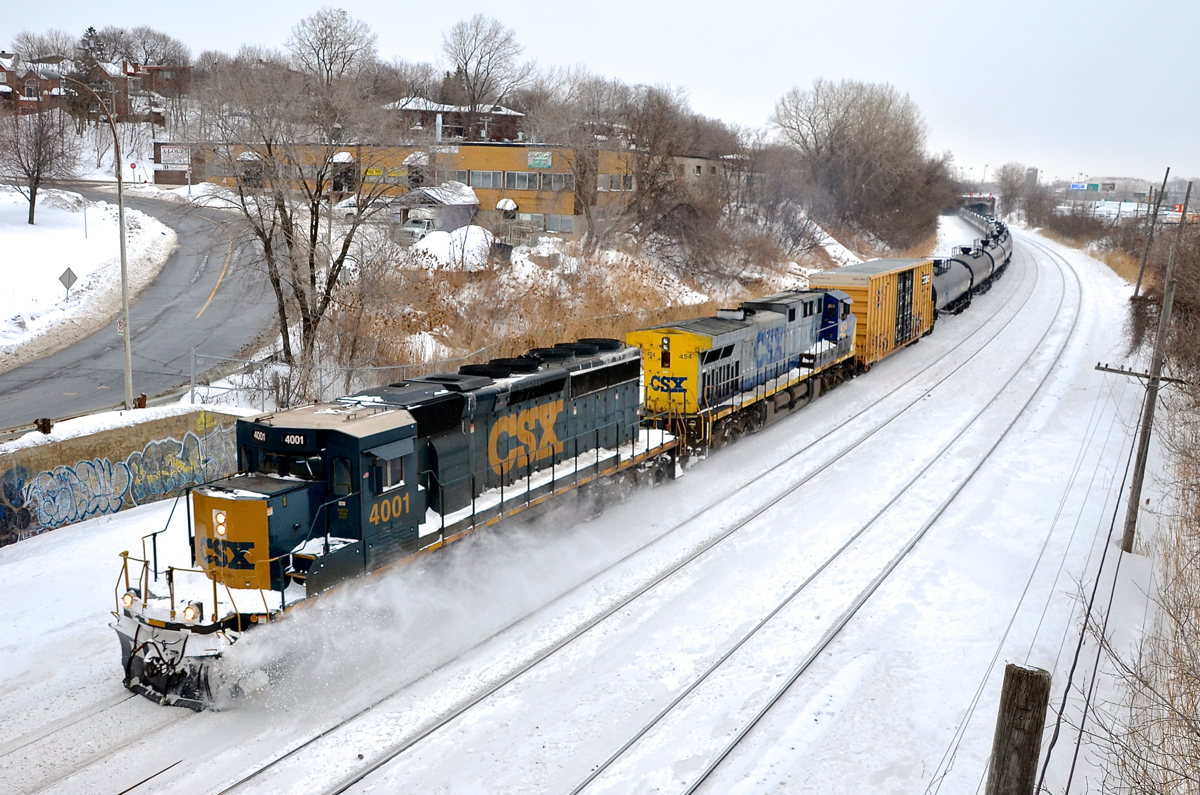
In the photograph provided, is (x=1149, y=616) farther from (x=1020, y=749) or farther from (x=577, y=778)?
(x=1020, y=749)

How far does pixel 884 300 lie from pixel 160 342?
23.9 metres

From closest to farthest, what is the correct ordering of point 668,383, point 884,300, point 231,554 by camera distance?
point 231,554 → point 668,383 → point 884,300

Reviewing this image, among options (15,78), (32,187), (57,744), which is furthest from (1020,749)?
(15,78)

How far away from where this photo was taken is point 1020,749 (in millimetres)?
4582

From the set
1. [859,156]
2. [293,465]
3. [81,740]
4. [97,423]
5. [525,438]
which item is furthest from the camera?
[859,156]

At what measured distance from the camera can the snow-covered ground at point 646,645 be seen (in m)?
9.37

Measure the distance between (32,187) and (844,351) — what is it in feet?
121

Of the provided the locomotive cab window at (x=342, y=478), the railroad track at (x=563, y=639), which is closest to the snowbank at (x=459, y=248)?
the railroad track at (x=563, y=639)

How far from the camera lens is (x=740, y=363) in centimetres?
2191

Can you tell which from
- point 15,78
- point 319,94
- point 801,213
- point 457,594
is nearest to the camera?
point 457,594

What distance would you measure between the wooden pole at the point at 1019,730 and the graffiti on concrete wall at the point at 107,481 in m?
15.4

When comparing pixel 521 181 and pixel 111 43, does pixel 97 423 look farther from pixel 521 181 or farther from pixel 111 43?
pixel 111 43

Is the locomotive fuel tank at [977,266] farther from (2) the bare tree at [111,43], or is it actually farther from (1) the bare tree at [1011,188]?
(1) the bare tree at [1011,188]

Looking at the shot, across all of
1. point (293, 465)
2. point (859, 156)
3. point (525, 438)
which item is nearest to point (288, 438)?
point (293, 465)
